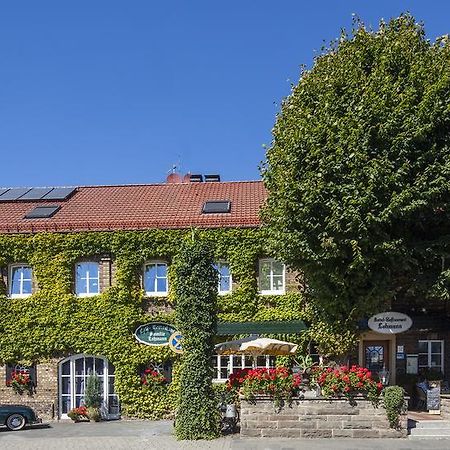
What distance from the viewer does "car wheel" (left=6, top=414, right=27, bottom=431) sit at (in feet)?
67.9

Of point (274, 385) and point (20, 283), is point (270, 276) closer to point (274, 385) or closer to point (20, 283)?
point (274, 385)

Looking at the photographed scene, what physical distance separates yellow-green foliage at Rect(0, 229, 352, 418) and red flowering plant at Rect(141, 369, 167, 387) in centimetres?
22

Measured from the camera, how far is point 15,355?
23.6m

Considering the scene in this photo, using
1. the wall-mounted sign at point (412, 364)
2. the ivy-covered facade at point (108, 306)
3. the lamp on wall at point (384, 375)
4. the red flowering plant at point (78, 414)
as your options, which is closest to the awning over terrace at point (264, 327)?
the ivy-covered facade at point (108, 306)

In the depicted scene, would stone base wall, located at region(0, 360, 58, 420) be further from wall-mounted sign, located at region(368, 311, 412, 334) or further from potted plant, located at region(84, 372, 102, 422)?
wall-mounted sign, located at region(368, 311, 412, 334)

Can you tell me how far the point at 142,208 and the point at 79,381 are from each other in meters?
7.07

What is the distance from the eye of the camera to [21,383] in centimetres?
2344

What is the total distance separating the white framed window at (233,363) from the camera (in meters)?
23.5

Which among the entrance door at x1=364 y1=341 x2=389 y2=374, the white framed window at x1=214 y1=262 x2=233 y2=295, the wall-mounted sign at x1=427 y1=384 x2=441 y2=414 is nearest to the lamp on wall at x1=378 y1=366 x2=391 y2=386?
the entrance door at x1=364 y1=341 x2=389 y2=374

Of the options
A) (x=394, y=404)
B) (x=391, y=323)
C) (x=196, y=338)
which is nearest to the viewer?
(x=394, y=404)

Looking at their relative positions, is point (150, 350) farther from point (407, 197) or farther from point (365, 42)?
point (365, 42)

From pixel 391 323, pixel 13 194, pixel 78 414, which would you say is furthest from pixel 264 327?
pixel 13 194

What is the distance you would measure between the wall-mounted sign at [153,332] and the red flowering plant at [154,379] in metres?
1.10

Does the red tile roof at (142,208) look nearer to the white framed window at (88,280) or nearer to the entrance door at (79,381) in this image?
the white framed window at (88,280)
